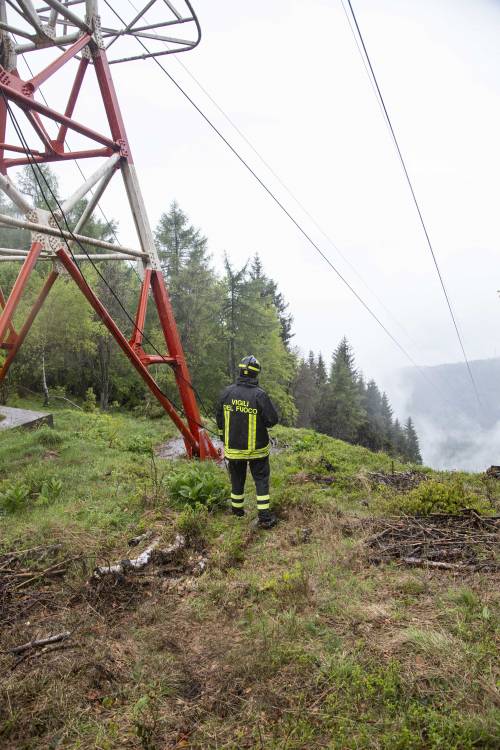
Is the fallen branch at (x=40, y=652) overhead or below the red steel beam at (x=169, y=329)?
below

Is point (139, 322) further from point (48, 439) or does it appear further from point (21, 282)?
point (48, 439)

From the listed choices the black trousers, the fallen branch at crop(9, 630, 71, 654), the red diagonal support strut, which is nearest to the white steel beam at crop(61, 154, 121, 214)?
the red diagonal support strut

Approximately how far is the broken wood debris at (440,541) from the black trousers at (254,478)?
1558 mm

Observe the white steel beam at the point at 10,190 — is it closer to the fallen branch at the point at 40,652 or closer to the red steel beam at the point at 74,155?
the red steel beam at the point at 74,155

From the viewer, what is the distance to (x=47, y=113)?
22.0 ft

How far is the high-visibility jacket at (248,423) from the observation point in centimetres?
591

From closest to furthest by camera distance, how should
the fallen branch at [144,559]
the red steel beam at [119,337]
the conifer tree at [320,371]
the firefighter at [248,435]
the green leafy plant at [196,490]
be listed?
the fallen branch at [144,559] → the firefighter at [248,435] → the green leafy plant at [196,490] → the red steel beam at [119,337] → the conifer tree at [320,371]

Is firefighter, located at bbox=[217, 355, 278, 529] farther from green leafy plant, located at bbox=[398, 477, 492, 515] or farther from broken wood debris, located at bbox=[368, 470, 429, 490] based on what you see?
broken wood debris, located at bbox=[368, 470, 429, 490]

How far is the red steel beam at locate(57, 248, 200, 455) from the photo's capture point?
7.08 metres

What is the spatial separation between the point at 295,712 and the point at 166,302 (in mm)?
8062

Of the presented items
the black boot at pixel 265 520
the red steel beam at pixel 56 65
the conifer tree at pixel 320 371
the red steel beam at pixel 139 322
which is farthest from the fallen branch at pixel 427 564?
the conifer tree at pixel 320 371

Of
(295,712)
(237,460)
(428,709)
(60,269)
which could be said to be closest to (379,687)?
(428,709)

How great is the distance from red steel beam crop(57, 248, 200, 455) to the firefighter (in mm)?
2489

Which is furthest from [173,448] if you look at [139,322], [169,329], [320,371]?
[320,371]
